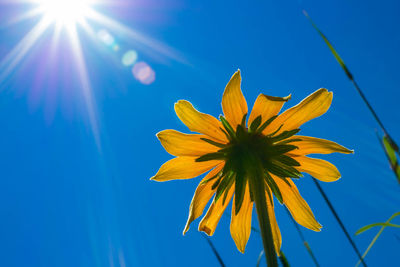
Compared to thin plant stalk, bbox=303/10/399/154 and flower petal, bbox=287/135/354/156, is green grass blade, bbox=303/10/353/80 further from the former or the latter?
flower petal, bbox=287/135/354/156

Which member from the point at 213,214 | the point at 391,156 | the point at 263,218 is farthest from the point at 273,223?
the point at 391,156

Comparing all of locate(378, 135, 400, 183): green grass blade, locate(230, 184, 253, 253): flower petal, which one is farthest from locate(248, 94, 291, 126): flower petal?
locate(378, 135, 400, 183): green grass blade

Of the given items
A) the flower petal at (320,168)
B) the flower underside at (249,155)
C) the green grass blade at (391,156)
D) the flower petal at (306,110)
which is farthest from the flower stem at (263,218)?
the flower petal at (320,168)

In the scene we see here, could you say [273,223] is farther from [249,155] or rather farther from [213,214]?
[249,155]

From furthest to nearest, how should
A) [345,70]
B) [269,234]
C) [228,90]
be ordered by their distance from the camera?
[228,90], [345,70], [269,234]

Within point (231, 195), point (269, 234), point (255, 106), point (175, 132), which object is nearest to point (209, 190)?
point (231, 195)

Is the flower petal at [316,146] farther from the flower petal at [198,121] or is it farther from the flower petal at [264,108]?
the flower petal at [198,121]

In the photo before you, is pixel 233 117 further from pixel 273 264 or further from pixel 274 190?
pixel 273 264
